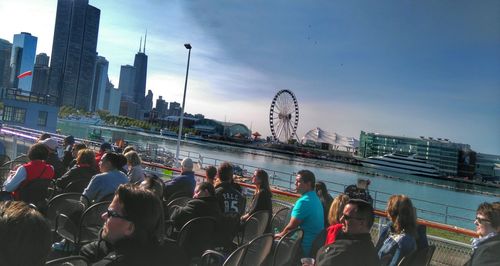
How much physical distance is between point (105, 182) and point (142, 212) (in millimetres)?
2274

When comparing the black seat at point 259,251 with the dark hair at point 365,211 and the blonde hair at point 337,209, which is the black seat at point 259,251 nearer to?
the dark hair at point 365,211

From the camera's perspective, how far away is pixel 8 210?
4.46 ft

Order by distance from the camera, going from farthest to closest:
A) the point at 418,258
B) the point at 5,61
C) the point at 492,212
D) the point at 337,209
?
the point at 5,61 → the point at 337,209 → the point at 492,212 → the point at 418,258

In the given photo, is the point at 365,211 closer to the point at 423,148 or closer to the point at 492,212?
the point at 492,212

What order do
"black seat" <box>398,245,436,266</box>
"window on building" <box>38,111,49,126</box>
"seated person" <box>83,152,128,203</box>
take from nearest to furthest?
"black seat" <box>398,245,436,266</box> < "seated person" <box>83,152,128,203</box> < "window on building" <box>38,111,49,126</box>

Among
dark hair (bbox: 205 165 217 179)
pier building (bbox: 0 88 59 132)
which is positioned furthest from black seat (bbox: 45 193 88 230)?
pier building (bbox: 0 88 59 132)

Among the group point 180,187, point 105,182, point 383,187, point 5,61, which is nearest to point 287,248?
point 105,182

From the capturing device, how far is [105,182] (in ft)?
13.0

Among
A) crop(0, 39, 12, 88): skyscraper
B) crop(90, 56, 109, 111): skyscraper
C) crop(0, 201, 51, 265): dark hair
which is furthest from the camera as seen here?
crop(90, 56, 109, 111): skyscraper

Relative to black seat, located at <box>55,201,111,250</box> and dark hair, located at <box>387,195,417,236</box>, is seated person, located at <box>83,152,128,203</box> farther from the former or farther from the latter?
dark hair, located at <box>387,195,417,236</box>

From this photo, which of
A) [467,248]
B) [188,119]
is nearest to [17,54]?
[467,248]

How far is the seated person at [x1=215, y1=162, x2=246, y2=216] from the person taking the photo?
4.39m

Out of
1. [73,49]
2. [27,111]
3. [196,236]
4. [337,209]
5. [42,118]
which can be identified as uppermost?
[73,49]

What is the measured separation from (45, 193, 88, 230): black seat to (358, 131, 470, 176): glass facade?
9414cm
